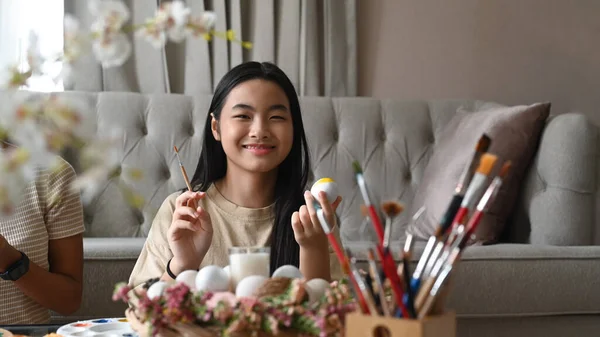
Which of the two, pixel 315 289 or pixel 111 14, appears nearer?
pixel 111 14

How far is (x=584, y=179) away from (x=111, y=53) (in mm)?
1975

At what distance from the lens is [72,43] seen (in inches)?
21.4

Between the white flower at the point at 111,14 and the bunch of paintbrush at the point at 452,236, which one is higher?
the white flower at the point at 111,14

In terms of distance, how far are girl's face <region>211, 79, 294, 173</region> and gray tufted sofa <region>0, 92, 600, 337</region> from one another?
51 cm

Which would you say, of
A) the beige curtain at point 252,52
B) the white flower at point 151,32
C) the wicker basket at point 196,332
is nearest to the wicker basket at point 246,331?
the wicker basket at point 196,332

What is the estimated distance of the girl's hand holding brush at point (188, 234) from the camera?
4.18ft

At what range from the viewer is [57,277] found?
1608 millimetres

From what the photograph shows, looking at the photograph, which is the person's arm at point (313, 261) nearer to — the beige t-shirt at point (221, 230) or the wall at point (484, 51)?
the beige t-shirt at point (221, 230)

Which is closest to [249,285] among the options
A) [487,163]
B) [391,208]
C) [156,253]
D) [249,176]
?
[391,208]

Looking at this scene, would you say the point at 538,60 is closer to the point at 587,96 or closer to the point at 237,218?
the point at 587,96

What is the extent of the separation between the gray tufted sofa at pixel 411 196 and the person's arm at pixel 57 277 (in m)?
0.25

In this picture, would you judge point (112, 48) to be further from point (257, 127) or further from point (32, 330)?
point (257, 127)

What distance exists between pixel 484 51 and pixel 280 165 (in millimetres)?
1604

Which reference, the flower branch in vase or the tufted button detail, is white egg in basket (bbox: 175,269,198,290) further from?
the tufted button detail
